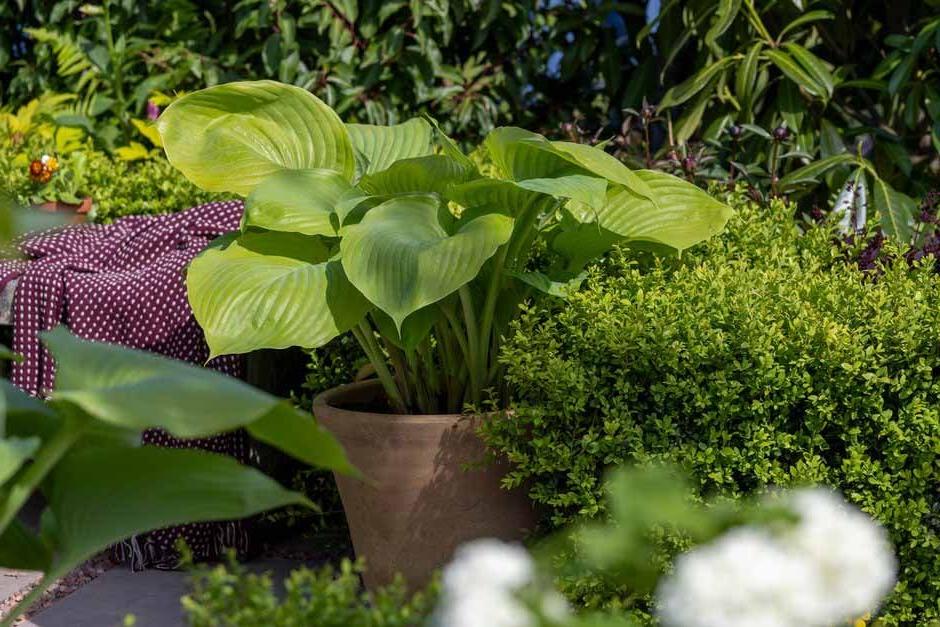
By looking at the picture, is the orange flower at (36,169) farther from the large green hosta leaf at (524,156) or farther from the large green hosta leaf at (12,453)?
the large green hosta leaf at (12,453)

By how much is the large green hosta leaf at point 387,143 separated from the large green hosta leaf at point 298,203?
10.4 inches

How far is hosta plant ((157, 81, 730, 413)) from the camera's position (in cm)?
223

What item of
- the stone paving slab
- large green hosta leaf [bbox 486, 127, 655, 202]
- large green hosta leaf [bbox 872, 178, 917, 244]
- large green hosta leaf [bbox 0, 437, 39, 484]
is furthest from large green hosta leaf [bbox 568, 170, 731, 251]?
large green hosta leaf [bbox 0, 437, 39, 484]

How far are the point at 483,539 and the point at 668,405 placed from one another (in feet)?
1.57

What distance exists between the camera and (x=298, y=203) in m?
2.40

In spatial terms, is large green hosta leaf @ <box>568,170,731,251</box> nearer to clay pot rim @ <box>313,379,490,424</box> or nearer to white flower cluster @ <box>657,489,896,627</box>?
clay pot rim @ <box>313,379,490,424</box>

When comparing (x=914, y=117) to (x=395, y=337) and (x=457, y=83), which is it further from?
(x=395, y=337)

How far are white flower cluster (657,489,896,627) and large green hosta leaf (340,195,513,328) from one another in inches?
54.1

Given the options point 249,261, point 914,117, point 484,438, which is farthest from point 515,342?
point 914,117

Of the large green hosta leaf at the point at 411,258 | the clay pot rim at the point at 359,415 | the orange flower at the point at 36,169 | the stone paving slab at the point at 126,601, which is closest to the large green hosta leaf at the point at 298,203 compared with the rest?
the large green hosta leaf at the point at 411,258

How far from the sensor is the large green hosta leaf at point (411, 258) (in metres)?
2.15

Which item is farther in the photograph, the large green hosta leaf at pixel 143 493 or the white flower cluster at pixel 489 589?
the large green hosta leaf at pixel 143 493

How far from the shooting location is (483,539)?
94.7 inches

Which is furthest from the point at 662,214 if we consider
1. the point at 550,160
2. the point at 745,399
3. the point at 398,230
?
the point at 398,230
